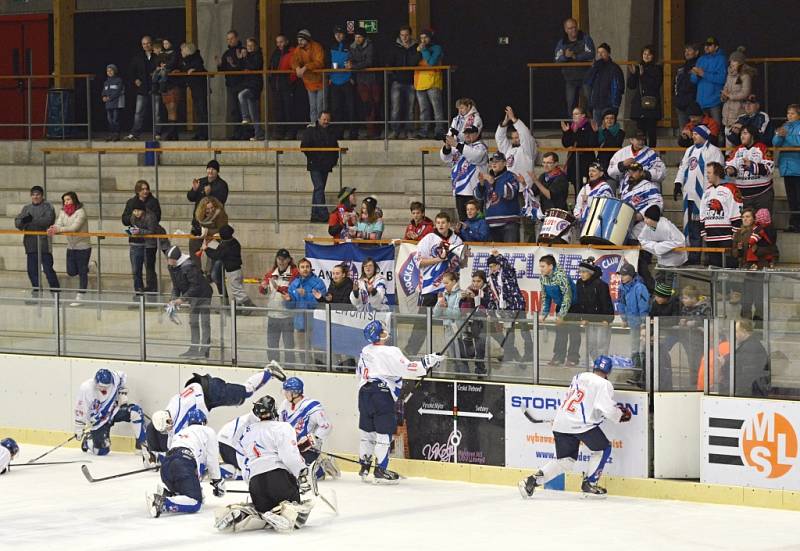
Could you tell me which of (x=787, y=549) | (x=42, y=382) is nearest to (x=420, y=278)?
(x=42, y=382)

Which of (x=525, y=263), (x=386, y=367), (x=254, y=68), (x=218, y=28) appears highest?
(x=218, y=28)

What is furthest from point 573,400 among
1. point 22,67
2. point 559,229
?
point 22,67

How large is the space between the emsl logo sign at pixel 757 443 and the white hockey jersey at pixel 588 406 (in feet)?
2.88

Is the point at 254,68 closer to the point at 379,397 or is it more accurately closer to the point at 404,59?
the point at 404,59

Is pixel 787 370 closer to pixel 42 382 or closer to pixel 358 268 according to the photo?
pixel 358 268

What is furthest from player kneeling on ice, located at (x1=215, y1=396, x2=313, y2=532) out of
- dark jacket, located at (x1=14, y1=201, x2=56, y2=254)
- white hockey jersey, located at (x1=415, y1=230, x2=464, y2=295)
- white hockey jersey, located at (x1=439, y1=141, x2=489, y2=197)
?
dark jacket, located at (x1=14, y1=201, x2=56, y2=254)

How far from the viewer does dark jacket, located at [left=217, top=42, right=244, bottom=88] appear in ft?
81.2

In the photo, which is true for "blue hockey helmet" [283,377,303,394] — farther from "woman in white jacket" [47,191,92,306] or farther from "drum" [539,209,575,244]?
"woman in white jacket" [47,191,92,306]

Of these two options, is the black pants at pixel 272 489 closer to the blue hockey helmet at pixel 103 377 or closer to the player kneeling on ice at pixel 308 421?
the player kneeling on ice at pixel 308 421

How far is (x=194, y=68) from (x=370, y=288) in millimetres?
8039

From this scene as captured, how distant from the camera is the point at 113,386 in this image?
17.8m

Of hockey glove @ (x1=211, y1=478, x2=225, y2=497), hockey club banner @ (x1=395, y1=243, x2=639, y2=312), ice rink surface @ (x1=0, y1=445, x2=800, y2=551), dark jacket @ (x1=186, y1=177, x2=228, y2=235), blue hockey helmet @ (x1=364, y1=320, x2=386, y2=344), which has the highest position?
dark jacket @ (x1=186, y1=177, x2=228, y2=235)

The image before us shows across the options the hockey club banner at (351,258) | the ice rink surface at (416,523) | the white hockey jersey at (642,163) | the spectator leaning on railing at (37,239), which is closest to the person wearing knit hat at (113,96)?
the spectator leaning on railing at (37,239)

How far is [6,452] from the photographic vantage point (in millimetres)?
17016
